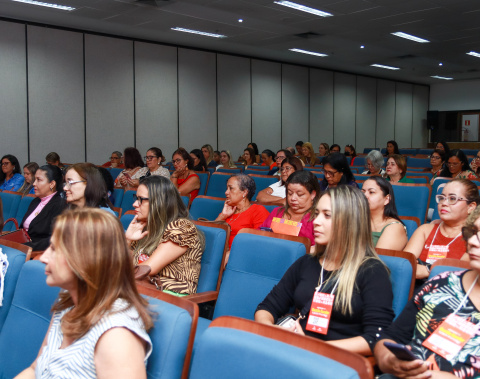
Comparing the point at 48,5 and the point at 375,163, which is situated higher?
the point at 48,5

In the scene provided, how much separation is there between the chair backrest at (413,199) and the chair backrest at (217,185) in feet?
7.89

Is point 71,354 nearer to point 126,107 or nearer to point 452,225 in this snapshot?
point 452,225

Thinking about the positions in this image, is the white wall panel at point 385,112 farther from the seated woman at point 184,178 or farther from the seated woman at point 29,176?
the seated woman at point 29,176

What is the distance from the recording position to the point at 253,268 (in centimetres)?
262

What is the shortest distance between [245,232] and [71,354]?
148 cm

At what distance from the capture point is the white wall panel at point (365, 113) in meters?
18.0

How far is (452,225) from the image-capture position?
3029 millimetres

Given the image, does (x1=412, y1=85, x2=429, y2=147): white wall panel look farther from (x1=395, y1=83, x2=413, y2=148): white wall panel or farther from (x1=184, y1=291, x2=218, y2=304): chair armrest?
(x1=184, y1=291, x2=218, y2=304): chair armrest

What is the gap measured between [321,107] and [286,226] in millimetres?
13618

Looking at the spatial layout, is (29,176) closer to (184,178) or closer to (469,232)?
(184,178)

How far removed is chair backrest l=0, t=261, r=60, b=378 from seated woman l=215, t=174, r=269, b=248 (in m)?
2.15

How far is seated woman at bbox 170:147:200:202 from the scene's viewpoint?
6.45 meters

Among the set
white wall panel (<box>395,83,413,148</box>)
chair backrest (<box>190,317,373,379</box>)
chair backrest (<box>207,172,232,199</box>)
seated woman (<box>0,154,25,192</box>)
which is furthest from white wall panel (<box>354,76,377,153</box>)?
chair backrest (<box>190,317,373,379</box>)

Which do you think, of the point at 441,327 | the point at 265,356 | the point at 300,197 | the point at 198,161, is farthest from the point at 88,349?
the point at 198,161
